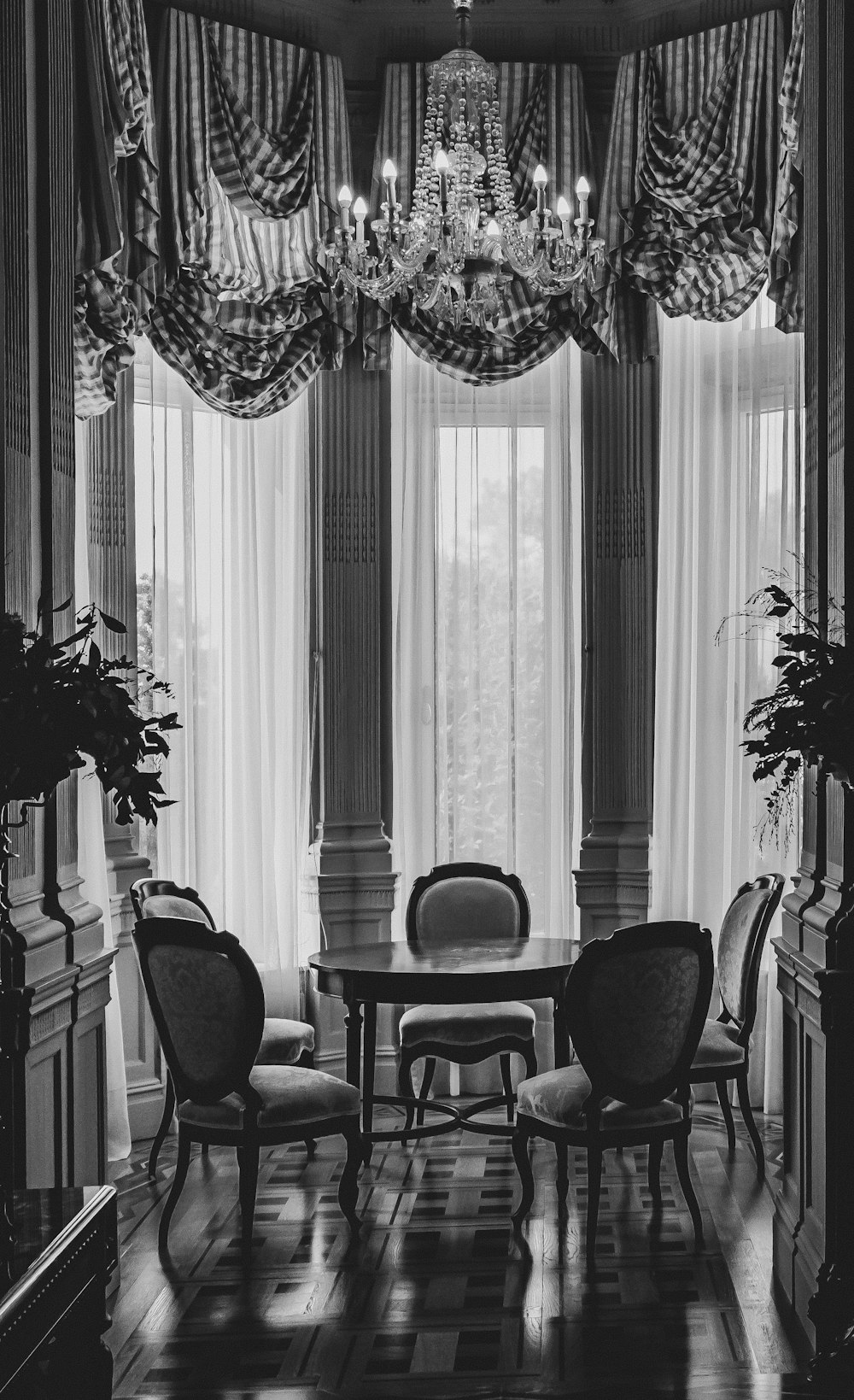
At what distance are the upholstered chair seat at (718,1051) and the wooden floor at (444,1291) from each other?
16.1 inches

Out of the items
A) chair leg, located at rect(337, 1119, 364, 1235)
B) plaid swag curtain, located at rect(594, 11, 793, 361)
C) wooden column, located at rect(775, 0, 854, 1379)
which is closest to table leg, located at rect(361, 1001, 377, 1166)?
chair leg, located at rect(337, 1119, 364, 1235)

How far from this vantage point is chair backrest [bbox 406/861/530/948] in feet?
18.7

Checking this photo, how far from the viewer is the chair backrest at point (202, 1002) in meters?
4.12

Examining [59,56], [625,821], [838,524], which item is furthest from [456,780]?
[59,56]

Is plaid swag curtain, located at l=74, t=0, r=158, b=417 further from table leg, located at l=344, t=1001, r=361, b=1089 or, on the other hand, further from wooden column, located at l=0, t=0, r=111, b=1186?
table leg, located at l=344, t=1001, r=361, b=1089

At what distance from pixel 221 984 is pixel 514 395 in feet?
10.3

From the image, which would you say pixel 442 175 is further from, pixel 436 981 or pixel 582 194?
pixel 436 981

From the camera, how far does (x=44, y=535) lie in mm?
3662

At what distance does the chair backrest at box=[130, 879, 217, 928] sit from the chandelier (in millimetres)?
2168

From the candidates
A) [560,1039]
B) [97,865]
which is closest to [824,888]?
[560,1039]

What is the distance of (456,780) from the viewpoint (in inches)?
245

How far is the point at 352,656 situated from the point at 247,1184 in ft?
8.14

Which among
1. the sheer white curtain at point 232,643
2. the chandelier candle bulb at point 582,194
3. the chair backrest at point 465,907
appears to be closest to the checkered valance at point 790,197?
the chandelier candle bulb at point 582,194

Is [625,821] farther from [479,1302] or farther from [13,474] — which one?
[13,474]
